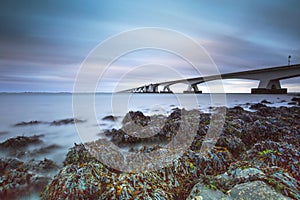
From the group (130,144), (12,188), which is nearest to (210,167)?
(130,144)

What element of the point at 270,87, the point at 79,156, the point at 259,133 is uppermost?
the point at 270,87

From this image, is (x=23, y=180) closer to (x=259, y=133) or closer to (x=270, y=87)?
(x=259, y=133)

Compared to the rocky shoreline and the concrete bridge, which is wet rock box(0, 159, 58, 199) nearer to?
the rocky shoreline

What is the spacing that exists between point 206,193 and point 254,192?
444 mm

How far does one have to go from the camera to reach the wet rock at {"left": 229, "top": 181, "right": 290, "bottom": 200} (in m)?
1.60

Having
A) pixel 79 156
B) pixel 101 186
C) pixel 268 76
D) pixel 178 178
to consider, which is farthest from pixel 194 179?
pixel 268 76

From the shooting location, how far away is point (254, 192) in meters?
1.64

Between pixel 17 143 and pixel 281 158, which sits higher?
pixel 281 158

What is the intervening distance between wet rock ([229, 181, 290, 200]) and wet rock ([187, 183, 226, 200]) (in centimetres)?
11

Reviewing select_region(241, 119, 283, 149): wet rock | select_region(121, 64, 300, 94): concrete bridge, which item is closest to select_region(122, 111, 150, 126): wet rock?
select_region(241, 119, 283, 149): wet rock

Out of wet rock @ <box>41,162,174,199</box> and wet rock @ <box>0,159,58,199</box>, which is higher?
wet rock @ <box>41,162,174,199</box>

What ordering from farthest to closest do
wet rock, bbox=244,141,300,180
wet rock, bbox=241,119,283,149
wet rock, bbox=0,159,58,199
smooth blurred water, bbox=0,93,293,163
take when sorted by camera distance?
smooth blurred water, bbox=0,93,293,163
wet rock, bbox=241,119,283,149
wet rock, bbox=244,141,300,180
wet rock, bbox=0,159,58,199

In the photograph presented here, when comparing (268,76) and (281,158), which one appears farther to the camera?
(268,76)

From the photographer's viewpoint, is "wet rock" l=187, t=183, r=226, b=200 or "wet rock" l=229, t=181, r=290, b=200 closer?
"wet rock" l=229, t=181, r=290, b=200
